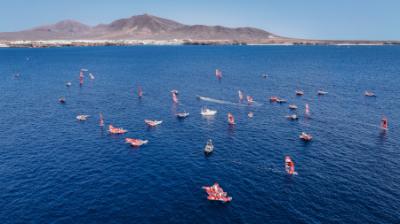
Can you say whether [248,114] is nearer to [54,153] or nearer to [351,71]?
[54,153]

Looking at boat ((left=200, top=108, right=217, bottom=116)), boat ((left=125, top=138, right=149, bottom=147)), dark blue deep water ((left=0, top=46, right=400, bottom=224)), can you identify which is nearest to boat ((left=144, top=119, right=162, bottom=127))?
dark blue deep water ((left=0, top=46, right=400, bottom=224))

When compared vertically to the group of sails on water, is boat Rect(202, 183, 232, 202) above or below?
below

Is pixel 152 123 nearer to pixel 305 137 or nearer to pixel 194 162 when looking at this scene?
pixel 194 162

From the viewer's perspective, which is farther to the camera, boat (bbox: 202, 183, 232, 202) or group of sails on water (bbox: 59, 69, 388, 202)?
group of sails on water (bbox: 59, 69, 388, 202)

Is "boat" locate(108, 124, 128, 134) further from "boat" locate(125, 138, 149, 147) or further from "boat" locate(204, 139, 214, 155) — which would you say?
"boat" locate(204, 139, 214, 155)

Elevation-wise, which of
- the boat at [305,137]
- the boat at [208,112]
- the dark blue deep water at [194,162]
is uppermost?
the boat at [208,112]

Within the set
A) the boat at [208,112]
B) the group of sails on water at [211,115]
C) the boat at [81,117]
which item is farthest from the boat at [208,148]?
the boat at [81,117]

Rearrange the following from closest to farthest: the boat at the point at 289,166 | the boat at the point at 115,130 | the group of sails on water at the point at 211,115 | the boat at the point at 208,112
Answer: the group of sails on water at the point at 211,115 < the boat at the point at 289,166 < the boat at the point at 115,130 < the boat at the point at 208,112

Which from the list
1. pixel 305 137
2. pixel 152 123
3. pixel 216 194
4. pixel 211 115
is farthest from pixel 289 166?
pixel 152 123

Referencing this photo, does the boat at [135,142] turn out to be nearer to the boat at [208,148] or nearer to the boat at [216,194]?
the boat at [208,148]
